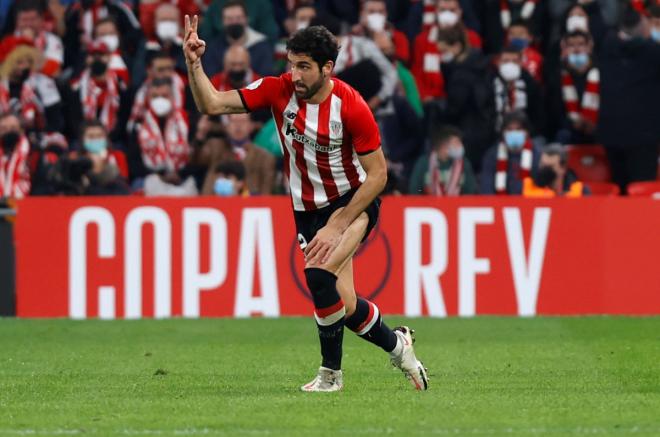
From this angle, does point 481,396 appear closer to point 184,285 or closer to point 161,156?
point 184,285

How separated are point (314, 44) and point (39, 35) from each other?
34.4 feet

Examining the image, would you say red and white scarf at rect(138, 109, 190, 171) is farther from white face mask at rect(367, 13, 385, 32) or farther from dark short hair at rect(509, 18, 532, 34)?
dark short hair at rect(509, 18, 532, 34)

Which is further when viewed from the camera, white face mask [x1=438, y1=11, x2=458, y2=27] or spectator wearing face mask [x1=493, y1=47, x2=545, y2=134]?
white face mask [x1=438, y1=11, x2=458, y2=27]

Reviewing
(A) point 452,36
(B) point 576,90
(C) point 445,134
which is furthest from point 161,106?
(B) point 576,90

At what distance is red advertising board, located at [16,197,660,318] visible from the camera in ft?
52.7

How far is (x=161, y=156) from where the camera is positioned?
1780 cm

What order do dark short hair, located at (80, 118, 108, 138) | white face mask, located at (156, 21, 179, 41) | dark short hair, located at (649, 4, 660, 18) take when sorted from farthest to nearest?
white face mask, located at (156, 21, 179, 41) → dark short hair, located at (649, 4, 660, 18) → dark short hair, located at (80, 118, 108, 138)

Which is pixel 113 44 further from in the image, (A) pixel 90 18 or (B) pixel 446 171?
(B) pixel 446 171

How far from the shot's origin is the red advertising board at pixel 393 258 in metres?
16.1

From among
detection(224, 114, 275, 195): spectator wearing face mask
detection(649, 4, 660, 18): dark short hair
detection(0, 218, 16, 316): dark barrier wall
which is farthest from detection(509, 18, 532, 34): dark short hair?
detection(0, 218, 16, 316): dark barrier wall

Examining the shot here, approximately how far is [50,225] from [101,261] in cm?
62

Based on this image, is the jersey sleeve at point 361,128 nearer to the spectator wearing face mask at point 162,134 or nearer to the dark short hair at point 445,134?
the dark short hair at point 445,134

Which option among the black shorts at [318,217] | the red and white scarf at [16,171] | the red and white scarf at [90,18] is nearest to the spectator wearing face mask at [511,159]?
the red and white scarf at [16,171]

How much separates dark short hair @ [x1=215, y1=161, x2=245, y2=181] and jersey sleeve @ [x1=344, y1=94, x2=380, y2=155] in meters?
7.71
